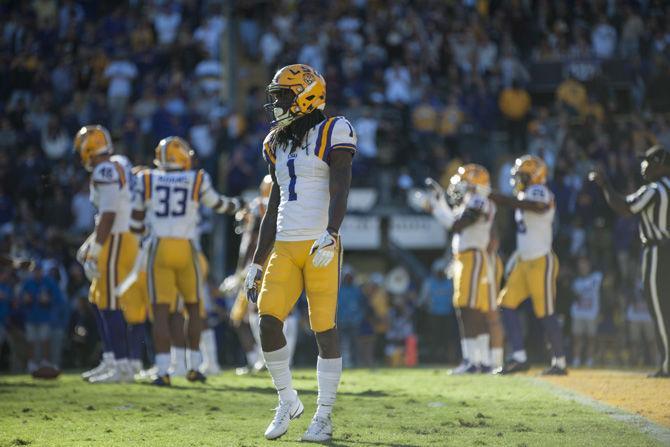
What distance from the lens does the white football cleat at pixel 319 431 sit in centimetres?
683

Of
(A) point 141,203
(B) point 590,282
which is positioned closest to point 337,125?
(A) point 141,203

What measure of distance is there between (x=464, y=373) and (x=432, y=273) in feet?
23.1

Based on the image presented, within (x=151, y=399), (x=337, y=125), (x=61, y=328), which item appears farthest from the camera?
(x=61, y=328)

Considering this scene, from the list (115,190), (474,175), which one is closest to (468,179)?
(474,175)

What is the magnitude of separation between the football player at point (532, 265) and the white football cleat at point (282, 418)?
5465mm

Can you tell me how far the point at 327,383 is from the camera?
22.9ft

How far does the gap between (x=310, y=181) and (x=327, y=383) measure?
125 cm

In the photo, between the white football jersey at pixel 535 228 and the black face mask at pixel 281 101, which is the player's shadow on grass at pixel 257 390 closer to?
the white football jersey at pixel 535 228

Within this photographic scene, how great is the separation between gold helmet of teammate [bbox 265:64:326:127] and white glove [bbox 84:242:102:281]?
14.6 feet

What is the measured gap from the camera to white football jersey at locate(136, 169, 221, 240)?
1115 cm

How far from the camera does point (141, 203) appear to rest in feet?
37.4

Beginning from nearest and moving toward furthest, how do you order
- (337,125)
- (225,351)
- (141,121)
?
1. (337,125)
2. (225,351)
3. (141,121)

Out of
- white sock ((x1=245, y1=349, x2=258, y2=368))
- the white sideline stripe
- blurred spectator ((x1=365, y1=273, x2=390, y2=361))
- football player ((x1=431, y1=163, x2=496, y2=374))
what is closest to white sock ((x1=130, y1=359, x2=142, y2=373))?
white sock ((x1=245, y1=349, x2=258, y2=368))

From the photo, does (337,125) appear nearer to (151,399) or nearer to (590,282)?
(151,399)
